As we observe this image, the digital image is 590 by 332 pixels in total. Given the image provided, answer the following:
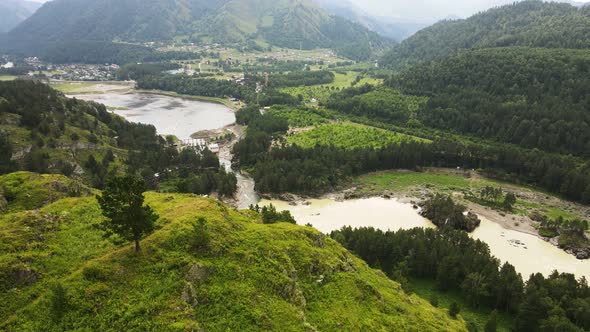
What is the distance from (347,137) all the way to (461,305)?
85478 millimetres

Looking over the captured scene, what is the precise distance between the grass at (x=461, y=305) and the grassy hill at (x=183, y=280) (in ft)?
47.2

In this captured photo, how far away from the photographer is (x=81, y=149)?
330 ft

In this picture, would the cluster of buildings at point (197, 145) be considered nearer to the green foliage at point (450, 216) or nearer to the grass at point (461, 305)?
the green foliage at point (450, 216)

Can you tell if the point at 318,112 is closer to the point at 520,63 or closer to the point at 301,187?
the point at 301,187

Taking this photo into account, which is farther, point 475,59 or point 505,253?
point 475,59

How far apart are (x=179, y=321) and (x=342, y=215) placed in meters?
67.4

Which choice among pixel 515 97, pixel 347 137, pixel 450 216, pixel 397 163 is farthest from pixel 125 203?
pixel 515 97

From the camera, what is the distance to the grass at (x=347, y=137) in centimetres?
13088

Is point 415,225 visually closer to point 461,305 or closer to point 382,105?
point 461,305

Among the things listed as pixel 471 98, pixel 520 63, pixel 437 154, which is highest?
pixel 520 63

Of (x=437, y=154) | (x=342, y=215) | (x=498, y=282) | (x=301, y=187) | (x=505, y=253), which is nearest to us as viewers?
(x=498, y=282)

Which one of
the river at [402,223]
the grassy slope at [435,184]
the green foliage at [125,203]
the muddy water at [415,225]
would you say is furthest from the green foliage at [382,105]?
the green foliage at [125,203]

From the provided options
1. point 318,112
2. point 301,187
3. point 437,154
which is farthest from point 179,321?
point 318,112

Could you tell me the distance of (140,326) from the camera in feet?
89.5
